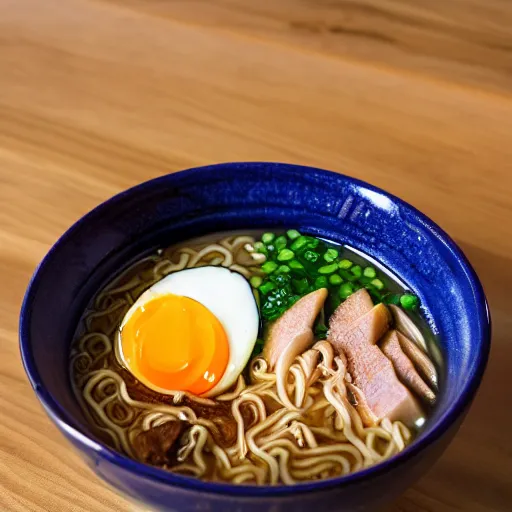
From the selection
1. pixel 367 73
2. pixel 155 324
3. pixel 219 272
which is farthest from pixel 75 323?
pixel 367 73

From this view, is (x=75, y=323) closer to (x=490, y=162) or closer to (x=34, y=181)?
(x=34, y=181)

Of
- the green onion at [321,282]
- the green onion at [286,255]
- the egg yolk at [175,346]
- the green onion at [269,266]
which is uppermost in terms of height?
the green onion at [286,255]

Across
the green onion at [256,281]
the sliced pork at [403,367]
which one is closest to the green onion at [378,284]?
the sliced pork at [403,367]

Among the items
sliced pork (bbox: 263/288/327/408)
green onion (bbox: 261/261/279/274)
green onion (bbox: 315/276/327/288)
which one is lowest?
sliced pork (bbox: 263/288/327/408)

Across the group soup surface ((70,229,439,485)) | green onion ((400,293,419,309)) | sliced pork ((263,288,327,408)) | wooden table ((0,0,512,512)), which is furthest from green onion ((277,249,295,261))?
wooden table ((0,0,512,512))

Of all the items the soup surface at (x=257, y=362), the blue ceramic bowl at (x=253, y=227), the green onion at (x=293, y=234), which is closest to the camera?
the blue ceramic bowl at (x=253, y=227)

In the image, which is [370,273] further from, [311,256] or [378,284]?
[311,256]

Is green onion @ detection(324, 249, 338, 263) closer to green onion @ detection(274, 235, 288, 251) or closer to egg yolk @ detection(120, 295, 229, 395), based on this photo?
green onion @ detection(274, 235, 288, 251)

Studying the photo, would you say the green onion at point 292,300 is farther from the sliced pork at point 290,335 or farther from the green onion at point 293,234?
the green onion at point 293,234

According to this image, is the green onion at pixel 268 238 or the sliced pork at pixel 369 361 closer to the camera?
the sliced pork at pixel 369 361
